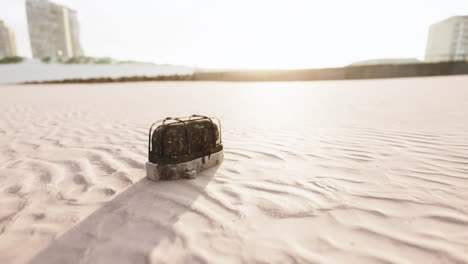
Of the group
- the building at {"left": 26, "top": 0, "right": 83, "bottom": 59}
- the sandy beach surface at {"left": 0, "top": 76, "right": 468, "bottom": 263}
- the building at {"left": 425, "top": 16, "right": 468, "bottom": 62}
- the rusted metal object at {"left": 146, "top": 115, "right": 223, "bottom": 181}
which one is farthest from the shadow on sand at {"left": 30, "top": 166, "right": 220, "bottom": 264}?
the building at {"left": 26, "top": 0, "right": 83, "bottom": 59}

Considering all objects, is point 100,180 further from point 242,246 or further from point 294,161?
point 294,161

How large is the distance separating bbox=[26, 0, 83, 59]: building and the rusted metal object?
215ft

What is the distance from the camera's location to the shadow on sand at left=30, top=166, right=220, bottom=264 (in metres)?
1.47

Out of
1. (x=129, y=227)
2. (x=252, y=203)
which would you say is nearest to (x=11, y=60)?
(x=129, y=227)

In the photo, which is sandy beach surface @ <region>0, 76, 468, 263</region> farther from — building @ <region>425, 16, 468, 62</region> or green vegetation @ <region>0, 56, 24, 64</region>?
building @ <region>425, 16, 468, 62</region>

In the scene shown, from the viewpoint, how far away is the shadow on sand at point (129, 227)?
1474 millimetres

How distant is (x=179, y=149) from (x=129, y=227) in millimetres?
845

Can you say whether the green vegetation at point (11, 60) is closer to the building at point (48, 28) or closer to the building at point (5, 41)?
the building at point (48, 28)

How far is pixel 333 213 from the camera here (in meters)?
1.83

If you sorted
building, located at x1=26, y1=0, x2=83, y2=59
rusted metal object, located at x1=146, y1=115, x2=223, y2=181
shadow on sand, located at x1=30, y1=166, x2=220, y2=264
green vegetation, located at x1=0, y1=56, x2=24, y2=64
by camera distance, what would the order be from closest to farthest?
shadow on sand, located at x1=30, y1=166, x2=220, y2=264, rusted metal object, located at x1=146, y1=115, x2=223, y2=181, green vegetation, located at x1=0, y1=56, x2=24, y2=64, building, located at x1=26, y1=0, x2=83, y2=59

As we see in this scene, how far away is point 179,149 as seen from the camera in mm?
2385

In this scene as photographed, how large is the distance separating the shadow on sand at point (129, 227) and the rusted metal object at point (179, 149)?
12 cm

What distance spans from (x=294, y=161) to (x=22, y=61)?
36675 mm

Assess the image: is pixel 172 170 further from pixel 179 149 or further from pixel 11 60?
pixel 11 60
